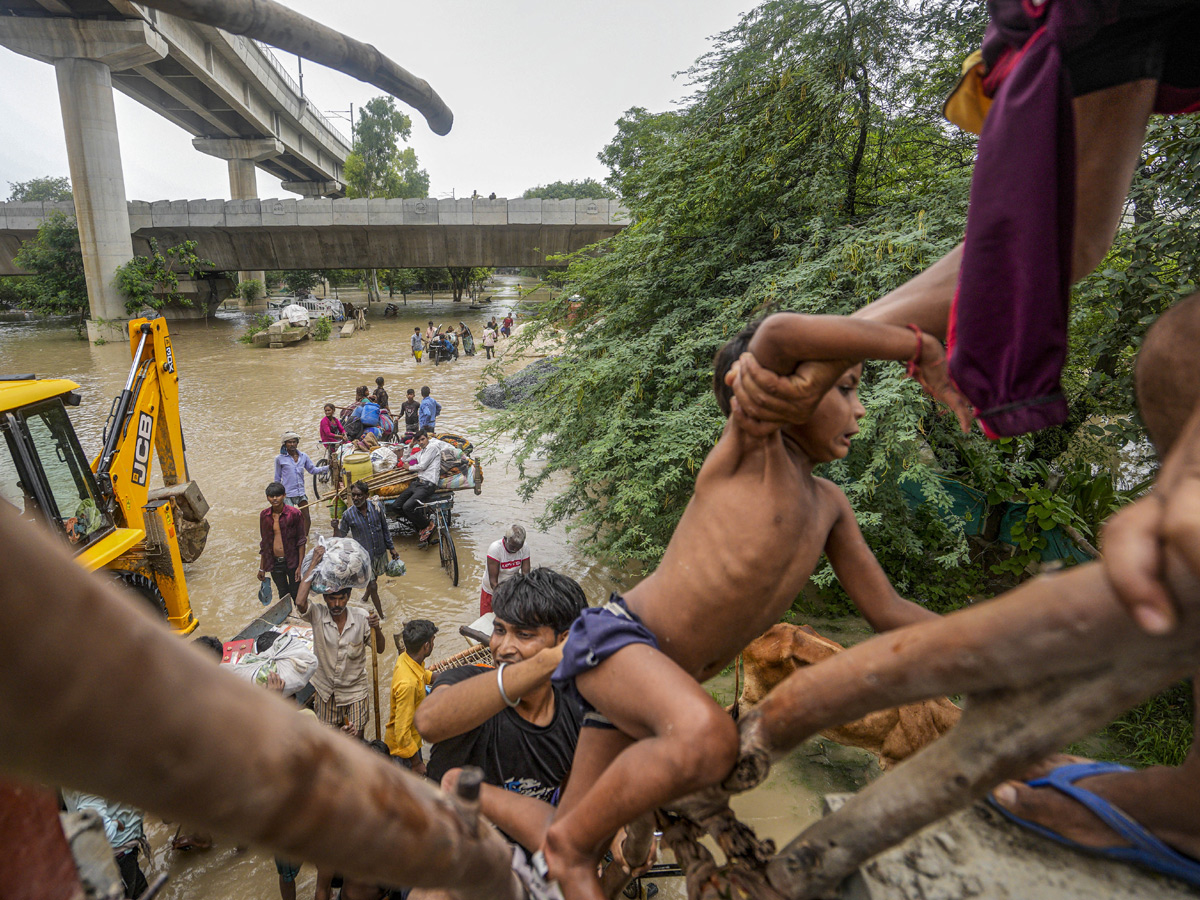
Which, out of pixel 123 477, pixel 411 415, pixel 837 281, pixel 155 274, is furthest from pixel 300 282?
pixel 837 281

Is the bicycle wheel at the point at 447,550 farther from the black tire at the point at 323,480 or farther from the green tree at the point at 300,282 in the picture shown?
the green tree at the point at 300,282

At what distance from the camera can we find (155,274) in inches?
957

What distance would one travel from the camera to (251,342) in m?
25.3

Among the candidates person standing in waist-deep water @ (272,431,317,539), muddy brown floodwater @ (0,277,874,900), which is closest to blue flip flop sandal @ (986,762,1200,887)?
muddy brown floodwater @ (0,277,874,900)

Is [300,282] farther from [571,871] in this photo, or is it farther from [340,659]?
[571,871]

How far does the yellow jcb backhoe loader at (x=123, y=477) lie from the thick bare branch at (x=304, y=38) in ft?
11.4

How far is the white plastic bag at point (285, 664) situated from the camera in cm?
413

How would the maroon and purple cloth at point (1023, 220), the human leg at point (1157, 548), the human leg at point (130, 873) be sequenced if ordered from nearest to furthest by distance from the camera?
the human leg at point (1157, 548) → the maroon and purple cloth at point (1023, 220) → the human leg at point (130, 873)

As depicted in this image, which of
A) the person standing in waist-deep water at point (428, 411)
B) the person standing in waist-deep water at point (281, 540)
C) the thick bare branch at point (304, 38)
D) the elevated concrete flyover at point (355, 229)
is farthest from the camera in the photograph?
the elevated concrete flyover at point (355, 229)

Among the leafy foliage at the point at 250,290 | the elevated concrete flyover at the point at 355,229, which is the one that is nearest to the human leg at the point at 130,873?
the elevated concrete flyover at the point at 355,229

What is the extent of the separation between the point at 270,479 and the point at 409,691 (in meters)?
8.90

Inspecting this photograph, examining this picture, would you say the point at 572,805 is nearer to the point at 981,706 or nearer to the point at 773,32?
the point at 981,706

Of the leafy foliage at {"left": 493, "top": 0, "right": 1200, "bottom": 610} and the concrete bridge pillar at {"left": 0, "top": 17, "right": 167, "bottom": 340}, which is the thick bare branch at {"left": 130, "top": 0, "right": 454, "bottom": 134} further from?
the concrete bridge pillar at {"left": 0, "top": 17, "right": 167, "bottom": 340}

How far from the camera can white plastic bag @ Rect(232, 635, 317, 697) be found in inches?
163
